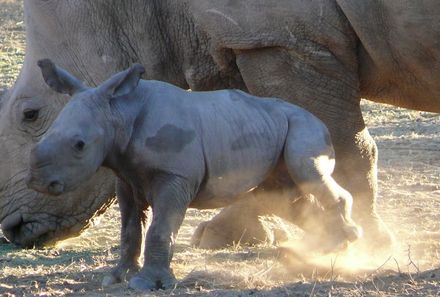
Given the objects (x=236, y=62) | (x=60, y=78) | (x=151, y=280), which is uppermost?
(x=60, y=78)

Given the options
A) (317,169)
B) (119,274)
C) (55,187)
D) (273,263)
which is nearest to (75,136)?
(55,187)

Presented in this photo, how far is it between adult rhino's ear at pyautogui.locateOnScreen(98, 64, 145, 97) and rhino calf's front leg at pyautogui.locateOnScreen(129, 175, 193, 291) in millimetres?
428

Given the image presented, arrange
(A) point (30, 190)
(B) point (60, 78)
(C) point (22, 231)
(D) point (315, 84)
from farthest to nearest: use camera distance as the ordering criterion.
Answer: (C) point (22, 231)
(A) point (30, 190)
(D) point (315, 84)
(B) point (60, 78)

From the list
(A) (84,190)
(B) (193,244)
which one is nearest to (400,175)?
(B) (193,244)

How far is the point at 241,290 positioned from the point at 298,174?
2.40 feet

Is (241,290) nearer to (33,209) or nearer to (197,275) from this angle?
(197,275)

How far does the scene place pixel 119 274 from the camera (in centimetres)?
622

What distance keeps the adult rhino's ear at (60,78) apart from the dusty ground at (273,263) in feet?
3.06

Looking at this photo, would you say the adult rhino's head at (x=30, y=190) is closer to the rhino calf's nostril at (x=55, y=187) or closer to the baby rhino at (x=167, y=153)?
the baby rhino at (x=167, y=153)

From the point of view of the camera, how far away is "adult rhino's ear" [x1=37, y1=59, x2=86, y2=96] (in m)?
5.96

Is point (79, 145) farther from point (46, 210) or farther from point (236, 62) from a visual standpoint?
point (46, 210)

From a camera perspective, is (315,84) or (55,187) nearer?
(55,187)

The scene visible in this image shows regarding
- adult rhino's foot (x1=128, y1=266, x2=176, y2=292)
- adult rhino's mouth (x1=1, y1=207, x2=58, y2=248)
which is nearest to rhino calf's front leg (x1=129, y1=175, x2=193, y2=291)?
adult rhino's foot (x1=128, y1=266, x2=176, y2=292)

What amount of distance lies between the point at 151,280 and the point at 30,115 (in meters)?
2.14
